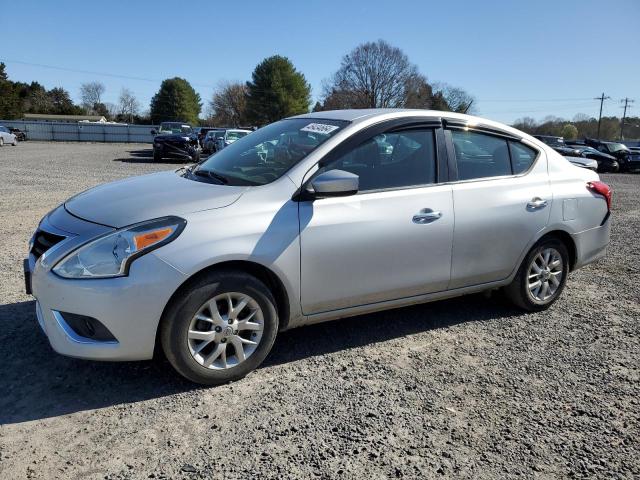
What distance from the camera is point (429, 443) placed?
268cm

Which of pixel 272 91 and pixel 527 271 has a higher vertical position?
pixel 272 91

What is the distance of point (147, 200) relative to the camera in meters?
3.25

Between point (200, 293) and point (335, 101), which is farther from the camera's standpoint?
point (335, 101)

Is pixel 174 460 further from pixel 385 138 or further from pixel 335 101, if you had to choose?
pixel 335 101

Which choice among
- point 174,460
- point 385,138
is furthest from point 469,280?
point 174,460

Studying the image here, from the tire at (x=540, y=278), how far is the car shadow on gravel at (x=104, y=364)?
0.20m

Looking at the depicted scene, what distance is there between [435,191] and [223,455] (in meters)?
2.34

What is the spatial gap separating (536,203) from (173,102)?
3877 inches

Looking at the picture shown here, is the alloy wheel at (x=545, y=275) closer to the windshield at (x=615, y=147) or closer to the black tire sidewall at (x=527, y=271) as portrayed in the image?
the black tire sidewall at (x=527, y=271)

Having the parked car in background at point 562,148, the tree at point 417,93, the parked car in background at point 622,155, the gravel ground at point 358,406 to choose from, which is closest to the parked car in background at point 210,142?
the parked car in background at point 562,148

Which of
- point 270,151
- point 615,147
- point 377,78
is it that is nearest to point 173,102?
point 377,78

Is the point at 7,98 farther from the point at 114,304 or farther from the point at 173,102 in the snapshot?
the point at 114,304

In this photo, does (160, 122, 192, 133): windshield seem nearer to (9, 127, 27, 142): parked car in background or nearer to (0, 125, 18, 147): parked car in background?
(0, 125, 18, 147): parked car in background

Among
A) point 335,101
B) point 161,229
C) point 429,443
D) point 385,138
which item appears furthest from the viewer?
point 335,101
